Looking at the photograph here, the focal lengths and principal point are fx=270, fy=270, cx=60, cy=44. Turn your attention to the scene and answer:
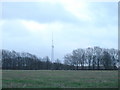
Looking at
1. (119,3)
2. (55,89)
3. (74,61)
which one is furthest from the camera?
(74,61)

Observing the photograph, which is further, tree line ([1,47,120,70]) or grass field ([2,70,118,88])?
tree line ([1,47,120,70])

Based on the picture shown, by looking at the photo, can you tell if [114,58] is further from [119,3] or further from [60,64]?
[119,3]

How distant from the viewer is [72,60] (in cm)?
9138

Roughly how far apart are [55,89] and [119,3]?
18.2ft

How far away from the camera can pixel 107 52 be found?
89812 mm

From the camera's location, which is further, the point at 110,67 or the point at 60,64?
the point at 60,64

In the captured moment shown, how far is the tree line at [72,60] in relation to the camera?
3177 inches

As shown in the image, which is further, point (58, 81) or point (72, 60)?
point (72, 60)

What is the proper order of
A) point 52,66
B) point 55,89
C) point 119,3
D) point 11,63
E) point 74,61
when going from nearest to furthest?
point 119,3, point 55,89, point 11,63, point 52,66, point 74,61

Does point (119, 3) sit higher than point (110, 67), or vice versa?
point (119, 3)

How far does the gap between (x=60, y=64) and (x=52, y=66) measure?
489 cm

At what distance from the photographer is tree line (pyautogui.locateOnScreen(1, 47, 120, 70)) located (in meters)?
80.7

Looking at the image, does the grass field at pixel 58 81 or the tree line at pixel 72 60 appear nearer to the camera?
the grass field at pixel 58 81

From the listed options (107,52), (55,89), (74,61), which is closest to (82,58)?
(74,61)
